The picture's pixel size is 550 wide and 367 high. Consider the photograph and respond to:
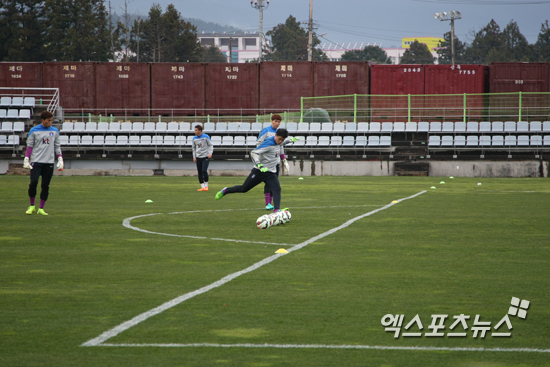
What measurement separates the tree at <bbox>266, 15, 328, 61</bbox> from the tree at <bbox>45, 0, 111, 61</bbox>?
141ft

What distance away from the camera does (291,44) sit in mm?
120188

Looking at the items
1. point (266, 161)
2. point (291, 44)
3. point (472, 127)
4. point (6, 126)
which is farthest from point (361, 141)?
point (291, 44)

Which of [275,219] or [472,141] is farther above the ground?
[472,141]

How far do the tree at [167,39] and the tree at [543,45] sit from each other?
2427 inches

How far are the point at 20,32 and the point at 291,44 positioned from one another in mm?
57597

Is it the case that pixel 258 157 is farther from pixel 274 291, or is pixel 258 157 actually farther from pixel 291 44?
pixel 291 44

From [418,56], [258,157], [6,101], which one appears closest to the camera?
[258,157]

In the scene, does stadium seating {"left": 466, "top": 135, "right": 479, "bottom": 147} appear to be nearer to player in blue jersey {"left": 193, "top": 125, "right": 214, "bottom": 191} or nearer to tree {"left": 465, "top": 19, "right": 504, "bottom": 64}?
player in blue jersey {"left": 193, "top": 125, "right": 214, "bottom": 191}

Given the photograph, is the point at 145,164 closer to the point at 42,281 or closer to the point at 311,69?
the point at 311,69

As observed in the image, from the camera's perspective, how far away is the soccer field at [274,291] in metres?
4.77

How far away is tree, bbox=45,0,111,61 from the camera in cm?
7544

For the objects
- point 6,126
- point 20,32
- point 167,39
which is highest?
point 167,39

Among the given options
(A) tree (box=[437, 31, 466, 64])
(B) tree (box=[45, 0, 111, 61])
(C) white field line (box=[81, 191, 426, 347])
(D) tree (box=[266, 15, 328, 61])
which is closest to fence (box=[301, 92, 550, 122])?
(C) white field line (box=[81, 191, 426, 347])

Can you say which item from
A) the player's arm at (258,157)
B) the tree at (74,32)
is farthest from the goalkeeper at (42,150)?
the tree at (74,32)
